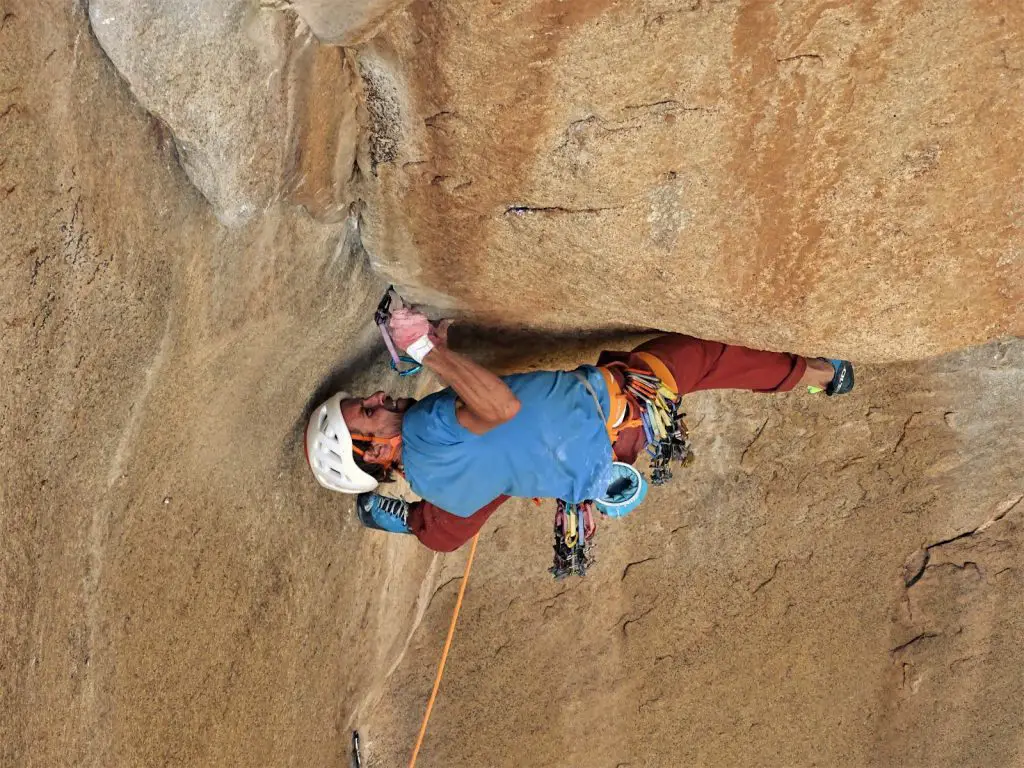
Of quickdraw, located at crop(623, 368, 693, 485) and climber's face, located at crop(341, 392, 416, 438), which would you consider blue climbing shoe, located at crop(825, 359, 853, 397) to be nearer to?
quickdraw, located at crop(623, 368, 693, 485)

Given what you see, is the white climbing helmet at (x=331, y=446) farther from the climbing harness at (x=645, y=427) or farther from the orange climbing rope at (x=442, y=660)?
the orange climbing rope at (x=442, y=660)

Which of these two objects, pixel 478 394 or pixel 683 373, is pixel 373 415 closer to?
pixel 478 394

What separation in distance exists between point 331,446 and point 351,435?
5cm

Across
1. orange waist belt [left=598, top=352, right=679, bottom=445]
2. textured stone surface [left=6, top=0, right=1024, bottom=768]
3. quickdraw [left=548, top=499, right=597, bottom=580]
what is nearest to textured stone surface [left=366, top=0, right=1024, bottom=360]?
textured stone surface [left=6, top=0, right=1024, bottom=768]

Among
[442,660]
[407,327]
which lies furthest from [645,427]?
[442,660]

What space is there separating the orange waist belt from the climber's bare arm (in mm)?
272

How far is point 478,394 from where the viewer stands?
77.7 inches

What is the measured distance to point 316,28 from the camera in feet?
4.92

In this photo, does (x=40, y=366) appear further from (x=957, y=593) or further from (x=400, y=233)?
(x=957, y=593)

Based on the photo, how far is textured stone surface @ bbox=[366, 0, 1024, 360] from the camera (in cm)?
141

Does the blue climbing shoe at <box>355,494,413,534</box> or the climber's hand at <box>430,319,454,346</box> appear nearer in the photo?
the climber's hand at <box>430,319,454,346</box>

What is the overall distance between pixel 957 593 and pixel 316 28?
2224 millimetres

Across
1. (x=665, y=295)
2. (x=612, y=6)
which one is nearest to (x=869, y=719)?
(x=665, y=295)

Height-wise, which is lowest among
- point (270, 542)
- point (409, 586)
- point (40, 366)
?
point (409, 586)
